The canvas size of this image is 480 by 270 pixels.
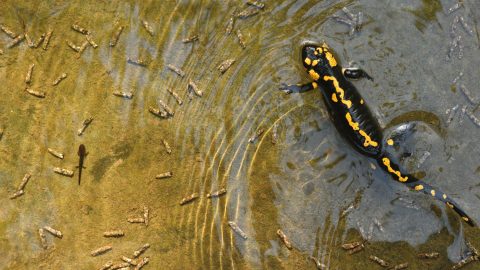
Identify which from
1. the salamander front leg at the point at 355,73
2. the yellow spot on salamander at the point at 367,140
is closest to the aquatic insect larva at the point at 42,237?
the yellow spot on salamander at the point at 367,140

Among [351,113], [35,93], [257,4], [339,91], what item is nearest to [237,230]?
[351,113]

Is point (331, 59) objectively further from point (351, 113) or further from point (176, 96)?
point (176, 96)

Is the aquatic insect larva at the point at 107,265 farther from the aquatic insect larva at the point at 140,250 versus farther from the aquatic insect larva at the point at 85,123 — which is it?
the aquatic insect larva at the point at 85,123

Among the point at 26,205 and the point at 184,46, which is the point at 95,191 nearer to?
the point at 26,205

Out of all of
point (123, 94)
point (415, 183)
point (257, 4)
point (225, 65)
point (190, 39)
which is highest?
point (257, 4)

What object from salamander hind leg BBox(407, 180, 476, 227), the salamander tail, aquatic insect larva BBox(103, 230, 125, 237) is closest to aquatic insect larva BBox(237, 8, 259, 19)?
the salamander tail

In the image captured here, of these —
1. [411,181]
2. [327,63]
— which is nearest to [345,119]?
[327,63]
